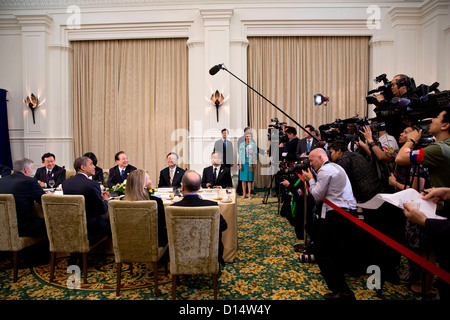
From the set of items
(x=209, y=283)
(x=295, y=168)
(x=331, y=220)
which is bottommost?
(x=209, y=283)

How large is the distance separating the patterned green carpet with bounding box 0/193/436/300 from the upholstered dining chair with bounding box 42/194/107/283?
0.82ft

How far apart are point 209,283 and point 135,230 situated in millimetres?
853

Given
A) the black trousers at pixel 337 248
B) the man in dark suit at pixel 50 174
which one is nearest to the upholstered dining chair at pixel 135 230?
the black trousers at pixel 337 248

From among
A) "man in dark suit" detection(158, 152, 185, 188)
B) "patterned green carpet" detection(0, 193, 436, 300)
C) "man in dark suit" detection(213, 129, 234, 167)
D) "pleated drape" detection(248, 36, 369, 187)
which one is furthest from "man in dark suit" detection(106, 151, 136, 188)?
"pleated drape" detection(248, 36, 369, 187)

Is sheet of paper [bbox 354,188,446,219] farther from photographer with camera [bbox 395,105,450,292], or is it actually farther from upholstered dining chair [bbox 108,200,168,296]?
upholstered dining chair [bbox 108,200,168,296]

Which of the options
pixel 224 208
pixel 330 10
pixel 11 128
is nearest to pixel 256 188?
pixel 224 208

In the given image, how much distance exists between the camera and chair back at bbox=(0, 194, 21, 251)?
2.36 meters

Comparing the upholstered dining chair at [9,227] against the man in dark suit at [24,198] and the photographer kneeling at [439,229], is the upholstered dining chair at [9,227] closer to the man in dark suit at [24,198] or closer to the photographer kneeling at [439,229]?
the man in dark suit at [24,198]

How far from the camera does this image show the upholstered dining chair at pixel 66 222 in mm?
2338

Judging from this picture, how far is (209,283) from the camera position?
2434 mm

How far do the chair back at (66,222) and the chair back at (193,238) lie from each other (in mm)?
912

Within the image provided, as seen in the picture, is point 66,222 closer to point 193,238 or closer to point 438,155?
point 193,238

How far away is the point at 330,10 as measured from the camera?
6281 millimetres

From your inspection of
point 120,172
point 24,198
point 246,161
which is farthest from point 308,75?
point 24,198
